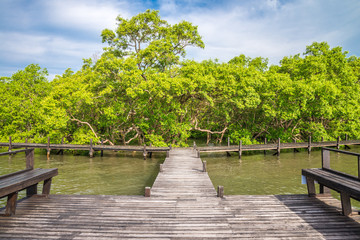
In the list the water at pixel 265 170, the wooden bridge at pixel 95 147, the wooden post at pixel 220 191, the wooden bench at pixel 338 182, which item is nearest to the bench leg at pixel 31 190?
the wooden post at pixel 220 191

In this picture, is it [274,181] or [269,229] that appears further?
[274,181]

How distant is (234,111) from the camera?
2969cm

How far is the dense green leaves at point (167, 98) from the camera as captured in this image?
2322 centimetres

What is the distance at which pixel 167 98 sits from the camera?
23031 millimetres

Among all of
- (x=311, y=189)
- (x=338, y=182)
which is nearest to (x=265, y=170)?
(x=311, y=189)

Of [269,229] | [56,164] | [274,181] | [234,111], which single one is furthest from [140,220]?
[234,111]

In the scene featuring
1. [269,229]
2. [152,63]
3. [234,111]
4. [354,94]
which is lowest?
[269,229]

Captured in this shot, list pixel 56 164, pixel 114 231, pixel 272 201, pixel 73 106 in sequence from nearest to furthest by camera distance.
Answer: pixel 114 231, pixel 272 201, pixel 56 164, pixel 73 106

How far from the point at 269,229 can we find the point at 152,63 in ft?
77.0

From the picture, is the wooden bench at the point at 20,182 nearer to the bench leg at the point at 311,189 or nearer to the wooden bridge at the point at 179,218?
the wooden bridge at the point at 179,218

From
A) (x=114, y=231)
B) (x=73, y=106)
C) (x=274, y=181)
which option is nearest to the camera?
(x=114, y=231)

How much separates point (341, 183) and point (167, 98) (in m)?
17.9

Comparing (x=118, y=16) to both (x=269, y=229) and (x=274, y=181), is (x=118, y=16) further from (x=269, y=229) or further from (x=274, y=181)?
(x=269, y=229)

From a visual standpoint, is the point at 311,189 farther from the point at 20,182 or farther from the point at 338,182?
the point at 20,182
